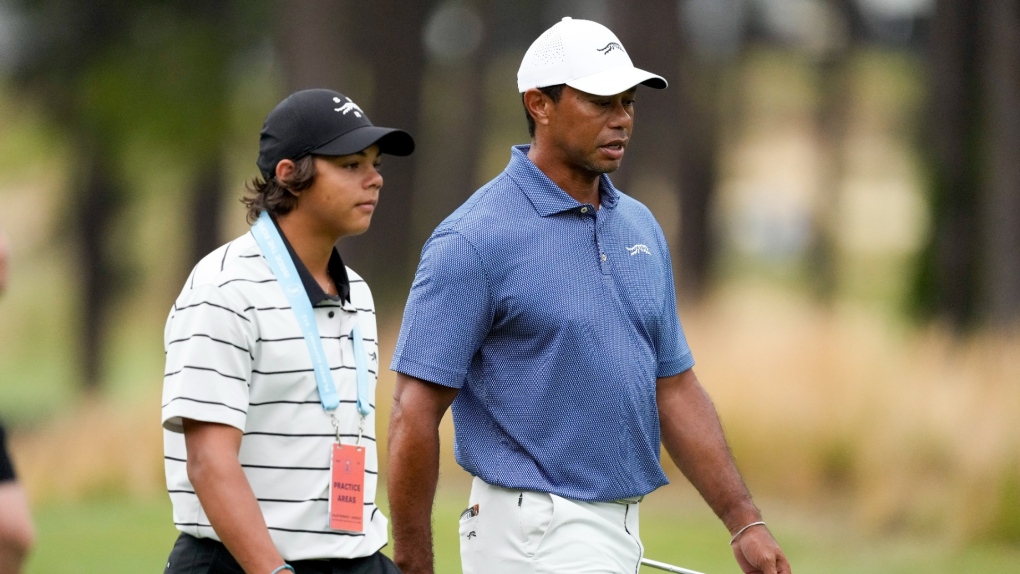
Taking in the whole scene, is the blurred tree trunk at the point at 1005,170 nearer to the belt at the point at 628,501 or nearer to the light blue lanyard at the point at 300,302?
the belt at the point at 628,501

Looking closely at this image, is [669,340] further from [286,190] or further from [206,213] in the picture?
[206,213]

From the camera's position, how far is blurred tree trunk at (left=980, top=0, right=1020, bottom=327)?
533 inches

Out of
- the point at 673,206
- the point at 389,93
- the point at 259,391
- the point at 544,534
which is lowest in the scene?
the point at 673,206

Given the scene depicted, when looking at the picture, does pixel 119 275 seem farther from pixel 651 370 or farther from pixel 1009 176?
pixel 651 370

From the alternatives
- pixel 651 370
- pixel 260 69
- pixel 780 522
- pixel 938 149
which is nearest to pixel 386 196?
pixel 260 69

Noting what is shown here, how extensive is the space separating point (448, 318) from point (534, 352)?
0.27 metres

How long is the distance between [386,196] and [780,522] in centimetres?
1078

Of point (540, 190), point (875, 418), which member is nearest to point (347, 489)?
point (540, 190)

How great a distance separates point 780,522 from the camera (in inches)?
452

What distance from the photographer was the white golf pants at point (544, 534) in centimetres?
449

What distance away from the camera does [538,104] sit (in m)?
4.85

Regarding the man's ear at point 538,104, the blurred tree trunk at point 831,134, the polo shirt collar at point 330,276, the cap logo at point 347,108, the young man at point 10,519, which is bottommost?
the blurred tree trunk at point 831,134

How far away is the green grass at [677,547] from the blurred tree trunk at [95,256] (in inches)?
452

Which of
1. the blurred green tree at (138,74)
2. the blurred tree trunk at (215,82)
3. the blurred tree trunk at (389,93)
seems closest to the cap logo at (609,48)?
the blurred tree trunk at (389,93)
